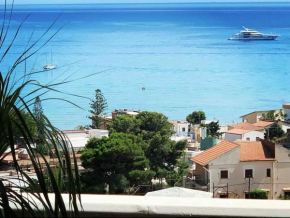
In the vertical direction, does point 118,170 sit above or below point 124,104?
below

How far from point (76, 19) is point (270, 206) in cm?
6713

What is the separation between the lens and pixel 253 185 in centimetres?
887

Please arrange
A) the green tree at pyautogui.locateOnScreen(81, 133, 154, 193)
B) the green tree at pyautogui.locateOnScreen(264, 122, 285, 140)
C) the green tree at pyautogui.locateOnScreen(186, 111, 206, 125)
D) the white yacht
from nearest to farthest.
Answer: the green tree at pyautogui.locateOnScreen(81, 133, 154, 193)
the green tree at pyautogui.locateOnScreen(264, 122, 285, 140)
the green tree at pyautogui.locateOnScreen(186, 111, 206, 125)
the white yacht

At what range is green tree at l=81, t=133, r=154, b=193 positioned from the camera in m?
8.58

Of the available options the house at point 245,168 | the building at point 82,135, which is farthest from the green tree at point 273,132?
the building at point 82,135

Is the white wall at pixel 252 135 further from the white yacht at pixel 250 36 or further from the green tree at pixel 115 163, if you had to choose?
the white yacht at pixel 250 36

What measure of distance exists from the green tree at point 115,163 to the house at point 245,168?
0.90m

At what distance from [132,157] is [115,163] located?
32cm

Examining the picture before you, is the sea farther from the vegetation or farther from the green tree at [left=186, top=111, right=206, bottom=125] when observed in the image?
the green tree at [left=186, top=111, right=206, bottom=125]

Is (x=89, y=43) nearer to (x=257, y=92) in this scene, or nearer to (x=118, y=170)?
(x=257, y=92)

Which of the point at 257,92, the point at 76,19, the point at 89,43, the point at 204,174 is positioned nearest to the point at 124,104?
the point at 257,92

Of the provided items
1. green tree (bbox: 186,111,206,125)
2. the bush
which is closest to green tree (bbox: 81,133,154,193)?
the bush

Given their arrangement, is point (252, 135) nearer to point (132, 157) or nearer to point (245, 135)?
point (245, 135)

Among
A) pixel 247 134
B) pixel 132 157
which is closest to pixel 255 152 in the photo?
pixel 132 157
